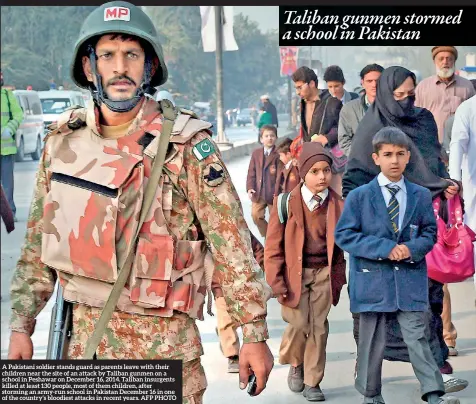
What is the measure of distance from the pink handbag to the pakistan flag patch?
8.41ft

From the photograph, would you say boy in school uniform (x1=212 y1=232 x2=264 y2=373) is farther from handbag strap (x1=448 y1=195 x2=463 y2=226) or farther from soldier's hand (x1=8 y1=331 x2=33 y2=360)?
soldier's hand (x1=8 y1=331 x2=33 y2=360)

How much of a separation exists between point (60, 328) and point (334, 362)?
305 centimetres

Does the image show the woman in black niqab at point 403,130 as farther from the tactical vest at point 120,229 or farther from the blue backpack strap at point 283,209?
the tactical vest at point 120,229

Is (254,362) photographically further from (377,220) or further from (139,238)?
(377,220)

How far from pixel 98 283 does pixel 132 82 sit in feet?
2.04

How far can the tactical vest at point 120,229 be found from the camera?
376 centimetres

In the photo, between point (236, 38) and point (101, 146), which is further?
point (236, 38)

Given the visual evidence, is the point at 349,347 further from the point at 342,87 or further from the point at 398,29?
the point at 398,29

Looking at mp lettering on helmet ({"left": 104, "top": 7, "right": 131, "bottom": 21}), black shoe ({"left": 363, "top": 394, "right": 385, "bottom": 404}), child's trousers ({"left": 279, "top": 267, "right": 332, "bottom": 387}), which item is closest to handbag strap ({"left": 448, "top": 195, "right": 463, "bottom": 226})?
child's trousers ({"left": 279, "top": 267, "right": 332, "bottom": 387})

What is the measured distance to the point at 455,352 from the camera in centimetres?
673

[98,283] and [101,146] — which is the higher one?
[101,146]

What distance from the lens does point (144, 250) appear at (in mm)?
3770

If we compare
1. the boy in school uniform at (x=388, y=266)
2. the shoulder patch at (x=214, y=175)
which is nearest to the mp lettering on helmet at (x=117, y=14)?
the shoulder patch at (x=214, y=175)

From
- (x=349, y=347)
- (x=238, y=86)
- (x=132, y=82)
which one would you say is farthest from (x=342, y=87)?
(x=132, y=82)
